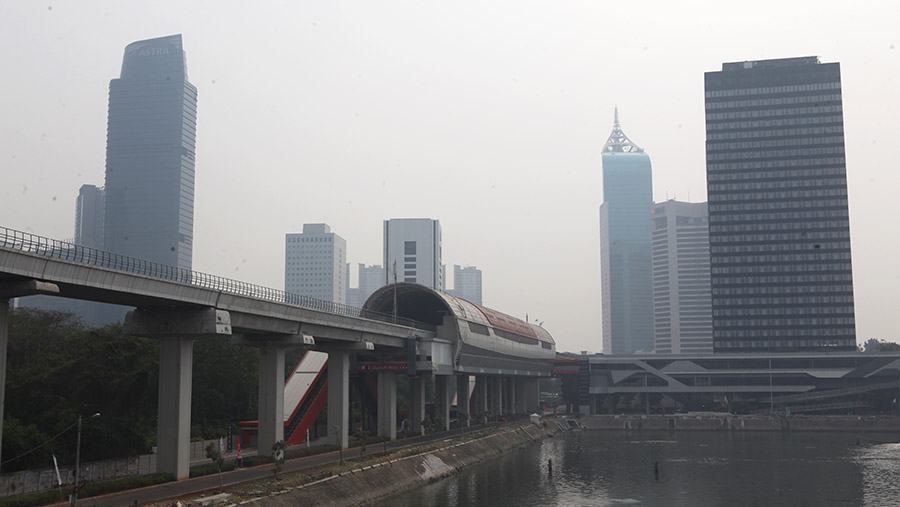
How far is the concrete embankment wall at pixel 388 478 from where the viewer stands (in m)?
59.8

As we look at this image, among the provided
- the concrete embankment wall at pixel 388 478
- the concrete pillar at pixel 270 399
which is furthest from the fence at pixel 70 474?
the concrete pillar at pixel 270 399

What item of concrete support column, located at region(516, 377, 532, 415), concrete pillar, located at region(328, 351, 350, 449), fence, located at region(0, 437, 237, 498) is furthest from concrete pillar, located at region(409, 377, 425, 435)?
concrete support column, located at region(516, 377, 532, 415)

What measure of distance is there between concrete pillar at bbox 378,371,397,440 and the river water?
527 inches

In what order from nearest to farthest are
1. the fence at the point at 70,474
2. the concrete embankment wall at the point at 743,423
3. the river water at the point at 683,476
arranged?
the fence at the point at 70,474, the river water at the point at 683,476, the concrete embankment wall at the point at 743,423

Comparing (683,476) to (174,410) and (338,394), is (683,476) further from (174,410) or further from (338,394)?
(174,410)

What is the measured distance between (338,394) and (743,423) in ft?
346

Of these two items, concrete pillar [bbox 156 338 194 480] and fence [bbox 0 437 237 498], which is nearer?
fence [bbox 0 437 237 498]

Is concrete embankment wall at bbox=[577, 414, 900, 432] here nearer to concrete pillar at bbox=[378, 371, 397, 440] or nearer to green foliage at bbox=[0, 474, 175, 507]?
concrete pillar at bbox=[378, 371, 397, 440]

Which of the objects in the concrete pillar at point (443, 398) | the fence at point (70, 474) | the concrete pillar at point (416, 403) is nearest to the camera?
the fence at point (70, 474)

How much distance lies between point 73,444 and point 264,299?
825 inches

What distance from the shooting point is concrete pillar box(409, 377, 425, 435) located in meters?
116

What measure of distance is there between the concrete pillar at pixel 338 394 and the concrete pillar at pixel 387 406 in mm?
11970

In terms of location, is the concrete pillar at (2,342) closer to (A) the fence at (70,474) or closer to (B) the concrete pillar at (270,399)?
(A) the fence at (70,474)

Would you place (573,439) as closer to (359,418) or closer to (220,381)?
(359,418)
